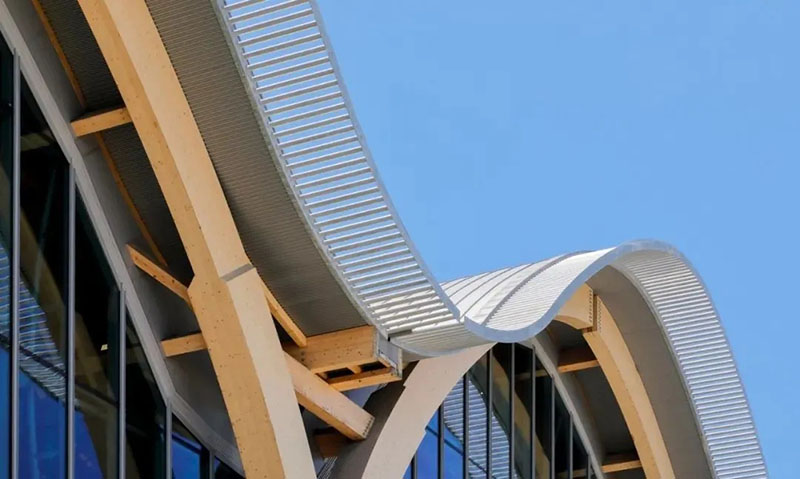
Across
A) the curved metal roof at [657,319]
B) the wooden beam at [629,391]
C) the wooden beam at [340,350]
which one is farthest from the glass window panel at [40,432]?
the wooden beam at [629,391]

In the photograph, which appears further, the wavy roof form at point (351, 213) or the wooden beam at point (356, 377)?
the wooden beam at point (356, 377)

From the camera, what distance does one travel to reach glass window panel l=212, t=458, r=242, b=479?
16734 mm

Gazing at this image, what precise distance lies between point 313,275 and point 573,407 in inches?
407

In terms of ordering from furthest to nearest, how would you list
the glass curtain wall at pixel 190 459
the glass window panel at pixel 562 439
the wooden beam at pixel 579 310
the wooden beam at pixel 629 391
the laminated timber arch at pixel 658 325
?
the glass window panel at pixel 562 439
the wooden beam at pixel 629 391
the wooden beam at pixel 579 310
the laminated timber arch at pixel 658 325
the glass curtain wall at pixel 190 459

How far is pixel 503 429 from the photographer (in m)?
23.0

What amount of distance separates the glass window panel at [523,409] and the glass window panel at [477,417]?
117 centimetres

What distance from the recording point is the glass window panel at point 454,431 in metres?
21.2

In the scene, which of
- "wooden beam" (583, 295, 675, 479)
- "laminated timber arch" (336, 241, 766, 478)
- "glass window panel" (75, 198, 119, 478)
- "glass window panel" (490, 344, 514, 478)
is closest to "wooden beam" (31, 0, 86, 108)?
"glass window panel" (75, 198, 119, 478)

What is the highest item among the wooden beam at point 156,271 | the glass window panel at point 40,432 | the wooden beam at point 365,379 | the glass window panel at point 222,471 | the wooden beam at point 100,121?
the wooden beam at point 100,121

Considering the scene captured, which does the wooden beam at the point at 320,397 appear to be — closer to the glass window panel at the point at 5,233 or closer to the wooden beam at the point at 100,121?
the wooden beam at the point at 100,121

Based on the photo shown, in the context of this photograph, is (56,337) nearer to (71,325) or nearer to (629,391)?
(71,325)

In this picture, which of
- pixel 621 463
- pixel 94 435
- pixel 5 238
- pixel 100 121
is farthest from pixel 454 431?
pixel 5 238

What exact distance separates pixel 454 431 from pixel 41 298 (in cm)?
839

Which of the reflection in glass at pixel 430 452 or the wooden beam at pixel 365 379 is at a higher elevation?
the reflection in glass at pixel 430 452
